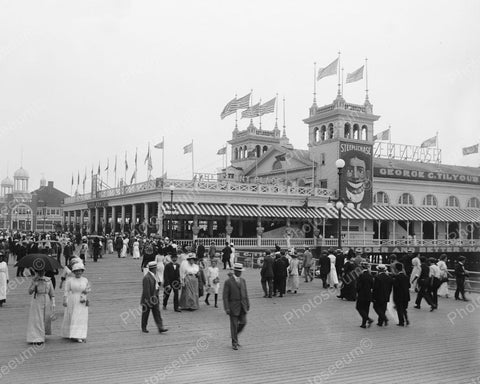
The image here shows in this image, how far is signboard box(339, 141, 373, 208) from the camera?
174ft

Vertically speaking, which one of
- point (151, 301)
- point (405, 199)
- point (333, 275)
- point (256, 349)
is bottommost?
point (256, 349)

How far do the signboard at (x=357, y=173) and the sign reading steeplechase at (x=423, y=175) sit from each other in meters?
1.61

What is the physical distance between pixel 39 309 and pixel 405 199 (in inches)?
2024

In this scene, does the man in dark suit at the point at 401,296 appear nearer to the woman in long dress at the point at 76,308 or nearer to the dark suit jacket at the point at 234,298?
the dark suit jacket at the point at 234,298

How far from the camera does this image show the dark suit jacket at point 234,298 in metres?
10.8

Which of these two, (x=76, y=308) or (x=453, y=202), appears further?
(x=453, y=202)

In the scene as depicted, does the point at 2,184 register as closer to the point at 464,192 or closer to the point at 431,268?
the point at 464,192

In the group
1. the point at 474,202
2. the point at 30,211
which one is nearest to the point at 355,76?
the point at 474,202

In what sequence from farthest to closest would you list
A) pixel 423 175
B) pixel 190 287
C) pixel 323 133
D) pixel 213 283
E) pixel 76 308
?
pixel 423 175, pixel 323 133, pixel 213 283, pixel 190 287, pixel 76 308

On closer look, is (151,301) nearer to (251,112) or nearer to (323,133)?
(251,112)

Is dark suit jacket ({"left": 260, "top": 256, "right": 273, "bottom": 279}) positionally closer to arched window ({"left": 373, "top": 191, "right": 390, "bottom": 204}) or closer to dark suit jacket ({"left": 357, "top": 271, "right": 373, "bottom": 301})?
dark suit jacket ({"left": 357, "top": 271, "right": 373, "bottom": 301})

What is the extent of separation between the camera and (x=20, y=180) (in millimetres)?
130625

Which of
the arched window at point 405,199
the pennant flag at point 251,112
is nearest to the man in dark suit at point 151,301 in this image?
the pennant flag at point 251,112

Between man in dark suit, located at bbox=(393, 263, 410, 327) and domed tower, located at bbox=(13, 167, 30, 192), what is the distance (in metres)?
124
